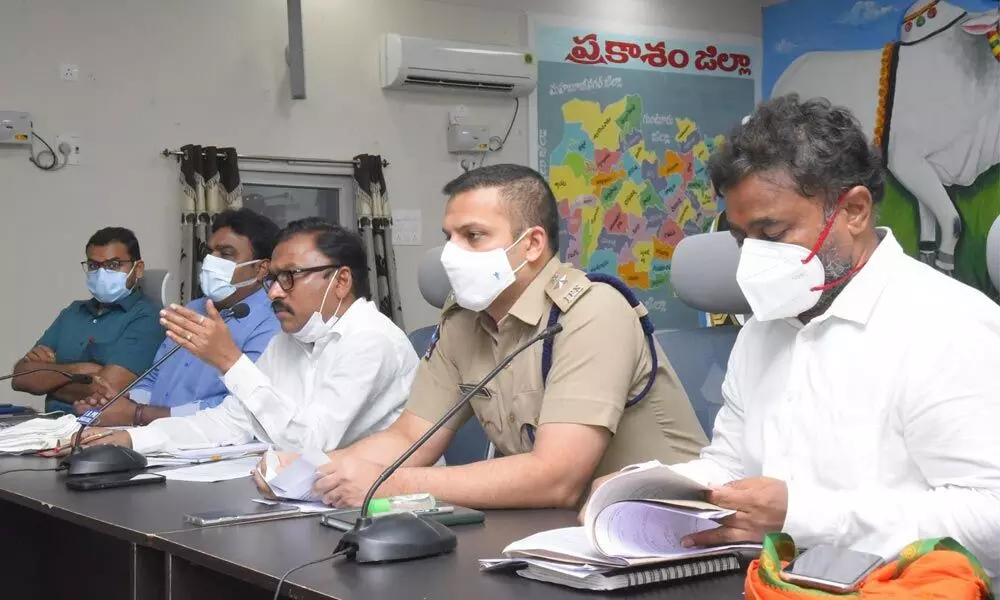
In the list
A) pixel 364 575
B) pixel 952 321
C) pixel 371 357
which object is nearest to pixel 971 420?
pixel 952 321

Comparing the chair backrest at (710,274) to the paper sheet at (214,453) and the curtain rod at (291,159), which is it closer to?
the paper sheet at (214,453)

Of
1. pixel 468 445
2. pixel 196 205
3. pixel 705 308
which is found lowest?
pixel 468 445

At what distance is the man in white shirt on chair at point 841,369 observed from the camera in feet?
4.14

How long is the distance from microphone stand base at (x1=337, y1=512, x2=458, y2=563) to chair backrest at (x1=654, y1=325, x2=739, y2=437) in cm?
103

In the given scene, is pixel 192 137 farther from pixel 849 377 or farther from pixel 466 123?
pixel 849 377

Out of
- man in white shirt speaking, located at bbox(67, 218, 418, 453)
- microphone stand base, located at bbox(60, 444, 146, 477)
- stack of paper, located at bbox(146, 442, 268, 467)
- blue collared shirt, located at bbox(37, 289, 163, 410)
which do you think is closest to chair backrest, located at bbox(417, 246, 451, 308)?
man in white shirt speaking, located at bbox(67, 218, 418, 453)

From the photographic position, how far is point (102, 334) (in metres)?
3.83

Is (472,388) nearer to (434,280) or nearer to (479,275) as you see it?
(479,275)

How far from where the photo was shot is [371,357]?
8.13ft

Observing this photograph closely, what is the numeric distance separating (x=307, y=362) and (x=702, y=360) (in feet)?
3.33

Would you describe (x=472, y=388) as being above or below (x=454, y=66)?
below

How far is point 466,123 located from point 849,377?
4140 millimetres

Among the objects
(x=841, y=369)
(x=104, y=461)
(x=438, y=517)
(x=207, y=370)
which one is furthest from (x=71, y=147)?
(x=841, y=369)

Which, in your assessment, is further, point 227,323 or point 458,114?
point 458,114
